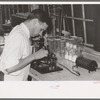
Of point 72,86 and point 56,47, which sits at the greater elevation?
point 56,47

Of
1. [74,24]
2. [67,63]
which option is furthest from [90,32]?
[67,63]

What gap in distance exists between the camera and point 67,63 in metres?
2.04

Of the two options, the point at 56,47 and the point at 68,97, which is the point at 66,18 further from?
the point at 68,97

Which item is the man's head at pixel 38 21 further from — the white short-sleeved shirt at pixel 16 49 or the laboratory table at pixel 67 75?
the laboratory table at pixel 67 75

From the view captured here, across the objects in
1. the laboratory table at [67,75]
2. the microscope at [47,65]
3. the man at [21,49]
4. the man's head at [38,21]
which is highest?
the man's head at [38,21]

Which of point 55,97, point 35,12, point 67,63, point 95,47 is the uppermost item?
point 35,12

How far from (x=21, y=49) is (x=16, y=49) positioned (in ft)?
0.19

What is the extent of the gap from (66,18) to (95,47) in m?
0.68

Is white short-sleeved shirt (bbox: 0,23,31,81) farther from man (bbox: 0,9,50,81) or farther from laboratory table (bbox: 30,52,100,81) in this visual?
laboratory table (bbox: 30,52,100,81)

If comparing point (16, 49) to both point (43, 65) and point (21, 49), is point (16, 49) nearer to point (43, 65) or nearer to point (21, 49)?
point (21, 49)

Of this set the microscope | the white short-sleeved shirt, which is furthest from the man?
the microscope

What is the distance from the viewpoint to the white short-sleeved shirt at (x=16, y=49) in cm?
172

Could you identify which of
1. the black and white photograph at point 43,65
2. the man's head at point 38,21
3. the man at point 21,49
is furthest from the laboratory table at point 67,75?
the man's head at point 38,21

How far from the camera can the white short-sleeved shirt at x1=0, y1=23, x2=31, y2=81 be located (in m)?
1.72
